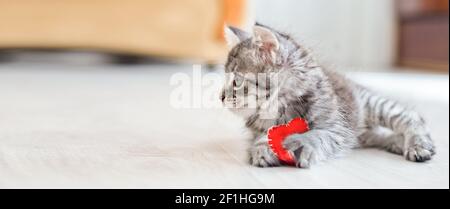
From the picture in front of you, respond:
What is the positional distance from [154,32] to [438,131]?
2.11m

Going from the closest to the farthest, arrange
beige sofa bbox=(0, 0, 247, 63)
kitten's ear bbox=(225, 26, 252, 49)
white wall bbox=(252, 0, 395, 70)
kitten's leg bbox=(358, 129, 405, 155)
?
kitten's ear bbox=(225, 26, 252, 49) → kitten's leg bbox=(358, 129, 405, 155) → beige sofa bbox=(0, 0, 247, 63) → white wall bbox=(252, 0, 395, 70)

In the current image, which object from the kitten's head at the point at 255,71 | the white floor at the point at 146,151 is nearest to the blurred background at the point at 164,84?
the white floor at the point at 146,151

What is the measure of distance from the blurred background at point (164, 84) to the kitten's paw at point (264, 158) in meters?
0.03

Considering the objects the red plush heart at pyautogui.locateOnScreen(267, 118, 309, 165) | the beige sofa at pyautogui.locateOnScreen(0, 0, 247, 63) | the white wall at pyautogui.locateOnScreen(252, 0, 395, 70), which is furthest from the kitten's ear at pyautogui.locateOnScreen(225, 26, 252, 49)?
the white wall at pyautogui.locateOnScreen(252, 0, 395, 70)

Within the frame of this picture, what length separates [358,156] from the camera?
135 cm

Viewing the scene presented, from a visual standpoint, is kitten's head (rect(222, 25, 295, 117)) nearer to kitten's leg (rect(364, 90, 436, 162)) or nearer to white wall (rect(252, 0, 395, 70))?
kitten's leg (rect(364, 90, 436, 162))

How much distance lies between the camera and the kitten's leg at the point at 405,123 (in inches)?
50.8

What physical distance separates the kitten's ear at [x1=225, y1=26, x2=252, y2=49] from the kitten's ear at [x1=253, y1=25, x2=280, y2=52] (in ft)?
0.20

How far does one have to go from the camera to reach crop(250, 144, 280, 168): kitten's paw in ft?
3.87

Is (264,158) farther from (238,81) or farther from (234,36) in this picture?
(234,36)

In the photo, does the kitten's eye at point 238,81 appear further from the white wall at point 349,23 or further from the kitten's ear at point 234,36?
the white wall at point 349,23

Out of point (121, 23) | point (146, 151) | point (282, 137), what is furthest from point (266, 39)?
point (121, 23)

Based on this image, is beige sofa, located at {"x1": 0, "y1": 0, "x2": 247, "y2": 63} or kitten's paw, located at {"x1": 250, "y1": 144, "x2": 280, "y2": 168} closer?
kitten's paw, located at {"x1": 250, "y1": 144, "x2": 280, "y2": 168}

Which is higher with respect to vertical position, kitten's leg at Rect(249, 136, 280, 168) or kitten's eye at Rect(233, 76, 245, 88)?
kitten's eye at Rect(233, 76, 245, 88)
